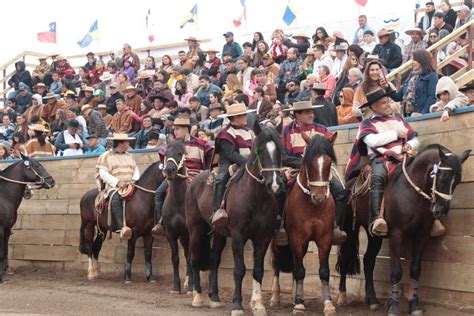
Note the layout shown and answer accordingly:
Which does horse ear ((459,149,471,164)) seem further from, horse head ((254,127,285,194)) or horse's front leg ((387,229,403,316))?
horse head ((254,127,285,194))

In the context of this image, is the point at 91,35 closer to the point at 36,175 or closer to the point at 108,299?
the point at 36,175

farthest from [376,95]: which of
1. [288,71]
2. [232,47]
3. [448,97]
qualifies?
[232,47]

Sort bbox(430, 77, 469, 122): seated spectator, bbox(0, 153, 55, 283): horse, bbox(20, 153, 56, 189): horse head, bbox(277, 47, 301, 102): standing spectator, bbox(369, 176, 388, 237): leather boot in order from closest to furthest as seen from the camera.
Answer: bbox(369, 176, 388, 237): leather boot
bbox(430, 77, 469, 122): seated spectator
bbox(0, 153, 55, 283): horse
bbox(20, 153, 56, 189): horse head
bbox(277, 47, 301, 102): standing spectator

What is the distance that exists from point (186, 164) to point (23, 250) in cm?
628

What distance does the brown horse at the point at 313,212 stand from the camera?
32.7 ft

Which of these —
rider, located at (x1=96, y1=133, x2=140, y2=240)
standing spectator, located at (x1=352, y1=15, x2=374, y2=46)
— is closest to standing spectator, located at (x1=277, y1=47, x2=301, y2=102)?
standing spectator, located at (x1=352, y1=15, x2=374, y2=46)

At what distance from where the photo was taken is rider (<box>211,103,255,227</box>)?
11.1m

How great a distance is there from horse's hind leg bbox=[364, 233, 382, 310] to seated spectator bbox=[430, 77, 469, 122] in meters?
1.70

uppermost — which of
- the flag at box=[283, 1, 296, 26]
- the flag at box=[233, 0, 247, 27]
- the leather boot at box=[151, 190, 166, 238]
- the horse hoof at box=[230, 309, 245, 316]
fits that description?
the flag at box=[233, 0, 247, 27]

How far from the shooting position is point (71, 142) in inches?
770

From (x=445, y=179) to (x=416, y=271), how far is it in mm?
1184

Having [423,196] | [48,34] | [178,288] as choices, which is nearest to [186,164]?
[178,288]

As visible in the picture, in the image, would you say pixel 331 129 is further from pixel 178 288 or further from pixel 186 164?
pixel 178 288

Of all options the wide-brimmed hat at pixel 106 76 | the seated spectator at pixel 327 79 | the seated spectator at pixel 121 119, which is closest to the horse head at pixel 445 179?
the seated spectator at pixel 327 79
